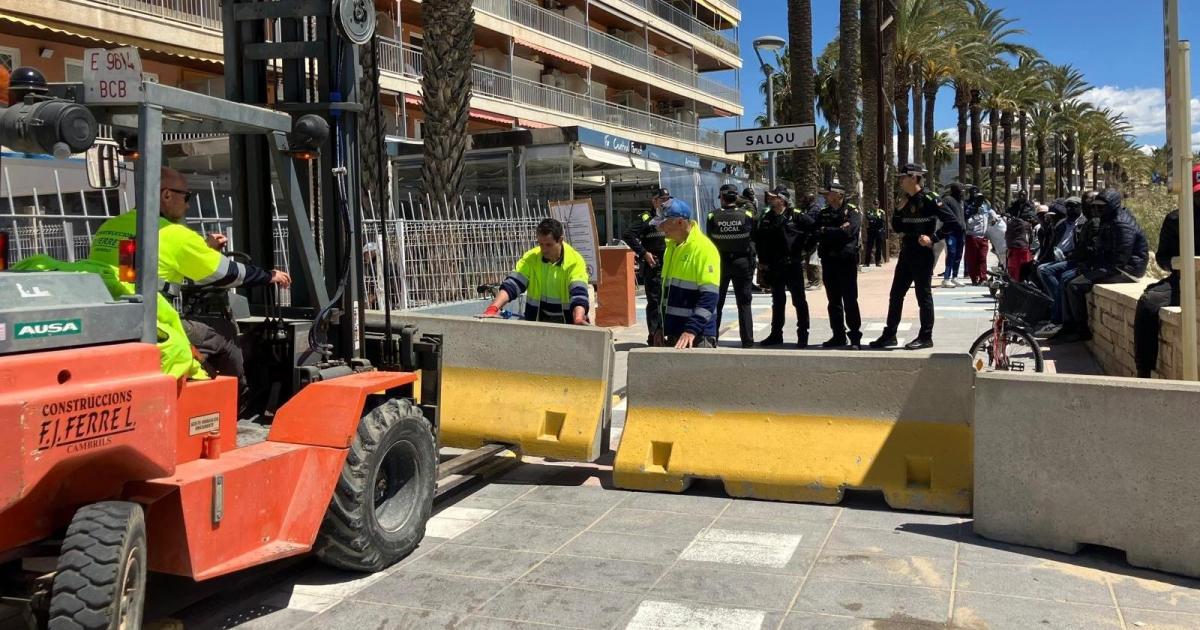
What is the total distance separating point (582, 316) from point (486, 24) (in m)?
26.3

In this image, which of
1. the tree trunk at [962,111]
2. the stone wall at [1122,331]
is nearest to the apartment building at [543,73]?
the stone wall at [1122,331]

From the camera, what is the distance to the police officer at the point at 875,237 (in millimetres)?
25922

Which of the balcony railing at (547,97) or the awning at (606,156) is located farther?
the balcony railing at (547,97)

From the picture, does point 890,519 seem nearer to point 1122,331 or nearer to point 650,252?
point 1122,331

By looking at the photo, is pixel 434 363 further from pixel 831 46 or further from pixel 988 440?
pixel 831 46

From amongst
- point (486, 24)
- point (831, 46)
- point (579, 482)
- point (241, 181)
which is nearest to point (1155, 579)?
point (579, 482)

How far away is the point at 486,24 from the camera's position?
31969 mm

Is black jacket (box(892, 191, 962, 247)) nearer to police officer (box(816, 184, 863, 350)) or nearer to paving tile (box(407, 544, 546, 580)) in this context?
police officer (box(816, 184, 863, 350))

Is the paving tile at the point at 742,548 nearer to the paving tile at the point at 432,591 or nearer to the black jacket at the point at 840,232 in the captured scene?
the paving tile at the point at 432,591

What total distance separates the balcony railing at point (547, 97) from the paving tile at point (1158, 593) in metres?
24.4

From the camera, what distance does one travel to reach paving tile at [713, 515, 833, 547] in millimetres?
5449

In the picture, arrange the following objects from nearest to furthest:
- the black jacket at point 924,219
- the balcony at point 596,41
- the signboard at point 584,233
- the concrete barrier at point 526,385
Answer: the concrete barrier at point 526,385, the black jacket at point 924,219, the signboard at point 584,233, the balcony at point 596,41

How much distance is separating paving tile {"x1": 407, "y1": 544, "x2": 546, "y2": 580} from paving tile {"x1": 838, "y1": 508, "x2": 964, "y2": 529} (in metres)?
1.84

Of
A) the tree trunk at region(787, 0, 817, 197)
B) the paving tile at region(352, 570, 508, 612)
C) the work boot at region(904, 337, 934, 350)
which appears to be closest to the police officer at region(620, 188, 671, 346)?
the work boot at region(904, 337, 934, 350)
